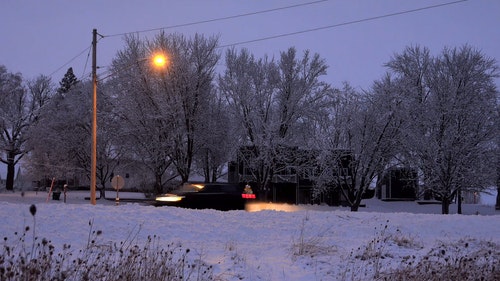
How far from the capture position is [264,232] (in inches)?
551

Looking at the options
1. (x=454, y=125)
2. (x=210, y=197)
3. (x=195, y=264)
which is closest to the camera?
(x=195, y=264)

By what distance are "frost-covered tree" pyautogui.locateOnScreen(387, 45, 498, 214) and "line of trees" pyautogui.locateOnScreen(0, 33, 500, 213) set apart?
8 cm

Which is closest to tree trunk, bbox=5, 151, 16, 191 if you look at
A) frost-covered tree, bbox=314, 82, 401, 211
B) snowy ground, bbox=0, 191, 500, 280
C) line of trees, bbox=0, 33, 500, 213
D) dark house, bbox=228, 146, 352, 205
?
line of trees, bbox=0, 33, 500, 213

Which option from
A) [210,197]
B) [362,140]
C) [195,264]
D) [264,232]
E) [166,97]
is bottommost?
[264,232]

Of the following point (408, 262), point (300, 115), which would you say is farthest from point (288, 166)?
point (408, 262)

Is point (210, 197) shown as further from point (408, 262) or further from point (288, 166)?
point (288, 166)

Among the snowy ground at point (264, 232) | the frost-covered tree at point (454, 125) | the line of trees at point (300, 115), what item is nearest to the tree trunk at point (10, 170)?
the line of trees at point (300, 115)

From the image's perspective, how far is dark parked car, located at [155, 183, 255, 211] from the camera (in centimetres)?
2055

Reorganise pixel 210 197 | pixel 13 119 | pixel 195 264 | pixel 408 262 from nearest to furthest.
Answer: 1. pixel 195 264
2. pixel 408 262
3. pixel 210 197
4. pixel 13 119

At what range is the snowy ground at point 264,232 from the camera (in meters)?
8.79

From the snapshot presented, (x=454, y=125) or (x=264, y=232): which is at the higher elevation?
(x=454, y=125)

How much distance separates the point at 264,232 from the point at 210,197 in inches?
282

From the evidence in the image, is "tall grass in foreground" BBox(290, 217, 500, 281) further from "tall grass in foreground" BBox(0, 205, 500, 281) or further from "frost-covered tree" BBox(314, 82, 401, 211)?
"frost-covered tree" BBox(314, 82, 401, 211)

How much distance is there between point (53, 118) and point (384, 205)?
30892mm
